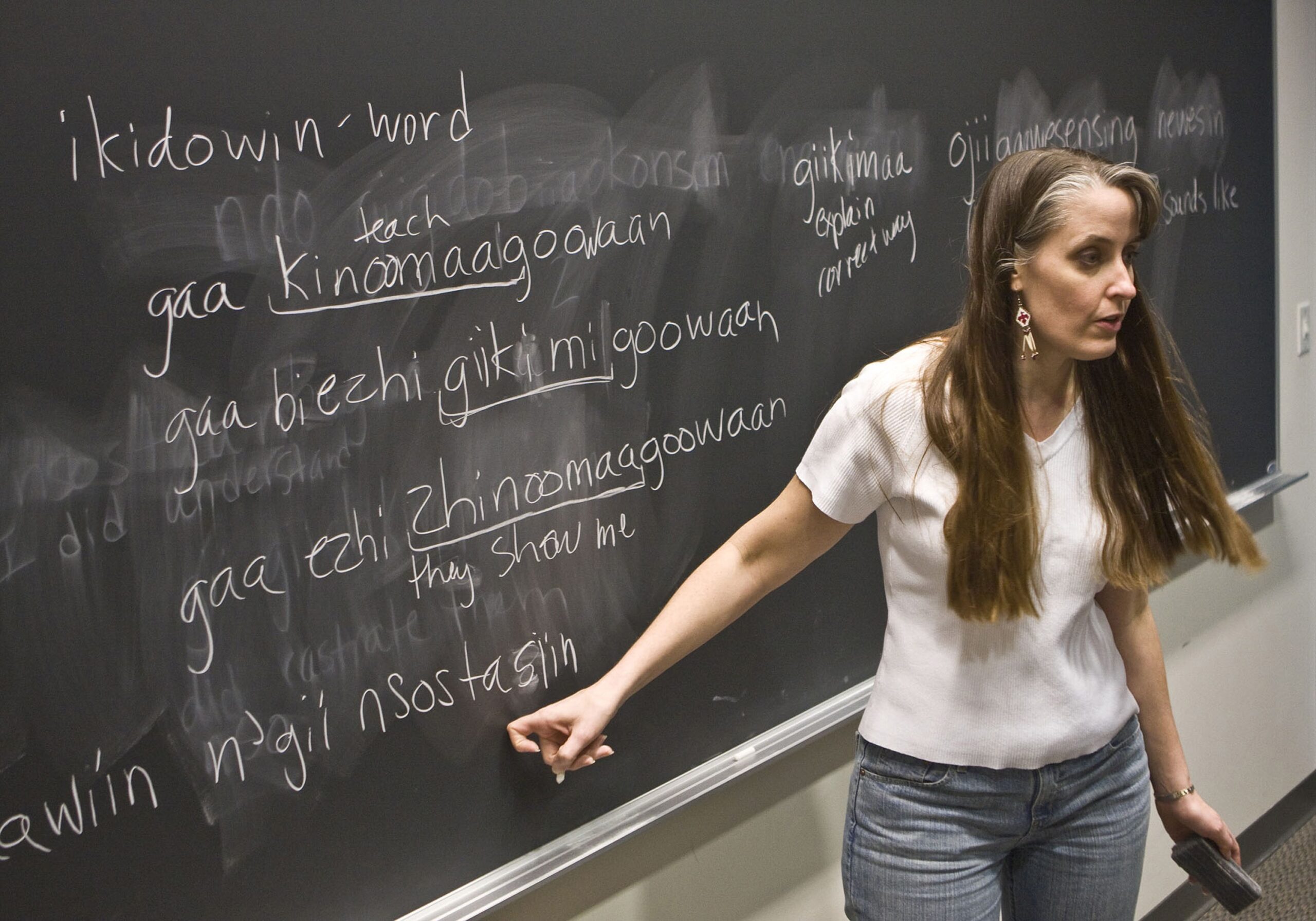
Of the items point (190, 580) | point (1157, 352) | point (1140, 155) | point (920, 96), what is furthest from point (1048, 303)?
point (1140, 155)

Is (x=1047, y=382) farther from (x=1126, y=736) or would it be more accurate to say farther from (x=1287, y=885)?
(x=1287, y=885)

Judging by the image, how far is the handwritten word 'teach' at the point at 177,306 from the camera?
1.04 metres

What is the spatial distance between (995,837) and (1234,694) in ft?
5.81

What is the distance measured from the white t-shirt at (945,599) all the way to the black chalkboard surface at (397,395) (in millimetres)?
302

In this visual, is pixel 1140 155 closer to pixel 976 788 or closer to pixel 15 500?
pixel 976 788

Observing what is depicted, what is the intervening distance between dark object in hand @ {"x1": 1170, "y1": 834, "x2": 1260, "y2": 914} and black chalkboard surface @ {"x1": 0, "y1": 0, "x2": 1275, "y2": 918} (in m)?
0.53

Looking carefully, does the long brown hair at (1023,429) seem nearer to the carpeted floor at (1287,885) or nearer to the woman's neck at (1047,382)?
the woman's neck at (1047,382)

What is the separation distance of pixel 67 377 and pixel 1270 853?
299cm

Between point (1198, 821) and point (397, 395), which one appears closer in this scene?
point (397, 395)

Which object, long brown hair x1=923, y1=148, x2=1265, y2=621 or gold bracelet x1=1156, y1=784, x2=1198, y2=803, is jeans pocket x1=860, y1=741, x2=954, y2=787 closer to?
long brown hair x1=923, y1=148, x2=1265, y2=621

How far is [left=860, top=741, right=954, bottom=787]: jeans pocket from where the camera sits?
4.11ft

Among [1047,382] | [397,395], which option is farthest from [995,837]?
[397,395]

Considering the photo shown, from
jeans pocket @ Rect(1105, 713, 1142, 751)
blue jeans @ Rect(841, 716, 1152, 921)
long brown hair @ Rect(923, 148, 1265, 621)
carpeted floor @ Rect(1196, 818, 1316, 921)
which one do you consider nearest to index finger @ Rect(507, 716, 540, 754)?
blue jeans @ Rect(841, 716, 1152, 921)

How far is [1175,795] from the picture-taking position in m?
1.46
